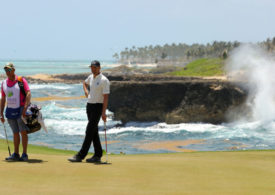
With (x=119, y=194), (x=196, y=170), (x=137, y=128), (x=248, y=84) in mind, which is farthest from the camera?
(x=248, y=84)

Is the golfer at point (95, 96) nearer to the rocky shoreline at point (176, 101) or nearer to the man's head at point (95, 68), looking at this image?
the man's head at point (95, 68)

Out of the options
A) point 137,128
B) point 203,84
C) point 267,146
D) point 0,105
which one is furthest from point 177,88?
point 0,105

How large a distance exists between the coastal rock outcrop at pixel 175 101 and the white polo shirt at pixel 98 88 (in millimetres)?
33484

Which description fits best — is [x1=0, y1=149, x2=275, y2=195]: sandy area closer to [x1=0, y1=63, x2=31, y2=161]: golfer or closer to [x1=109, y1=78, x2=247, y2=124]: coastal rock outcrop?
[x1=0, y1=63, x2=31, y2=161]: golfer

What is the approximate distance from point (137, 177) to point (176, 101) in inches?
1391

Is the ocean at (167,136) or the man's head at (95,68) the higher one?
the man's head at (95,68)

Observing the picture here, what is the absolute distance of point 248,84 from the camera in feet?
155

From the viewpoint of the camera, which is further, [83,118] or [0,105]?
[83,118]

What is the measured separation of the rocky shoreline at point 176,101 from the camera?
142 ft

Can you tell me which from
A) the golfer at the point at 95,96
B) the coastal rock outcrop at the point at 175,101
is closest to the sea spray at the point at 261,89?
the coastal rock outcrop at the point at 175,101

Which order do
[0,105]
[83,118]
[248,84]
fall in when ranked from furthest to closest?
[83,118] < [248,84] < [0,105]

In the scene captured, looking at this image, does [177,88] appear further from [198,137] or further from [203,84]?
[198,137]

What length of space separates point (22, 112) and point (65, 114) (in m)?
49.8

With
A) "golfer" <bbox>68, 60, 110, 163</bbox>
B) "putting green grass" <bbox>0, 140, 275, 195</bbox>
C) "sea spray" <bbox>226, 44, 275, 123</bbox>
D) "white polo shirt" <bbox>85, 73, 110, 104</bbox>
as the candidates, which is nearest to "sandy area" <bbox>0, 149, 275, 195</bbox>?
"putting green grass" <bbox>0, 140, 275, 195</bbox>
